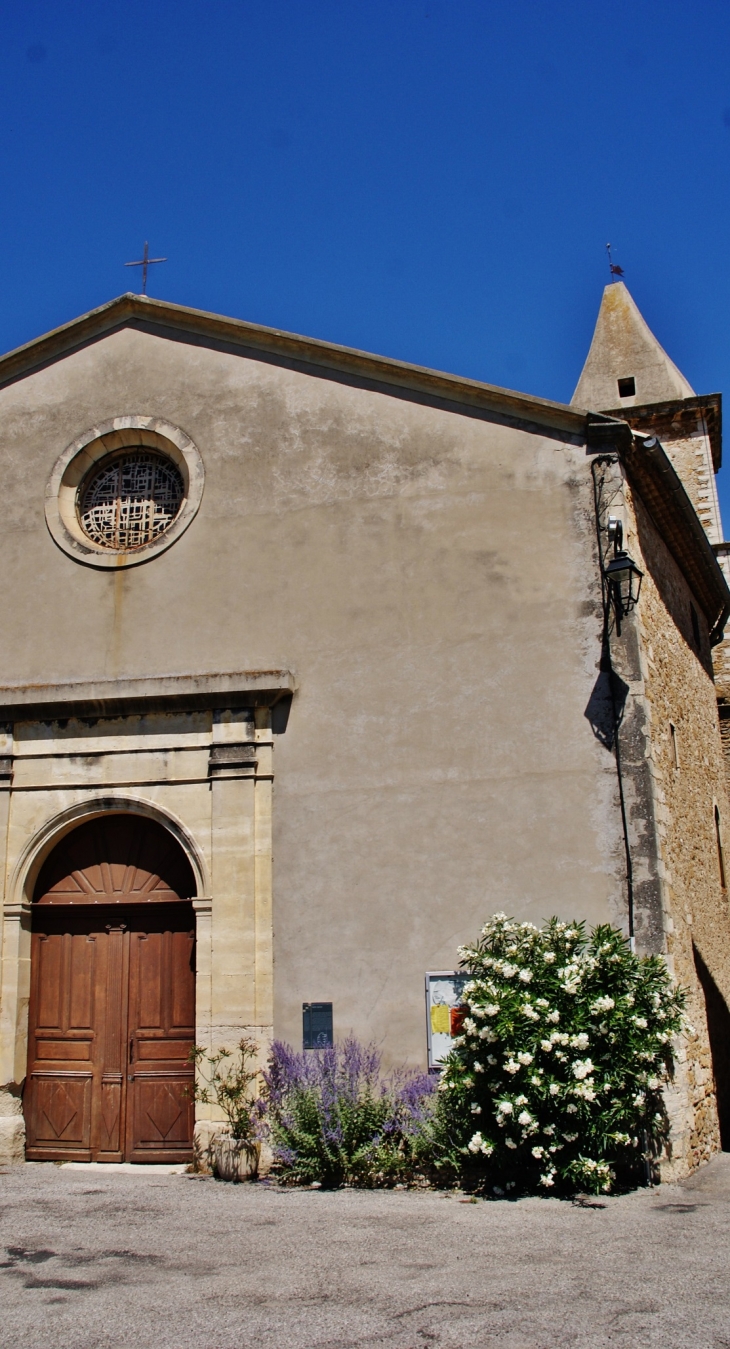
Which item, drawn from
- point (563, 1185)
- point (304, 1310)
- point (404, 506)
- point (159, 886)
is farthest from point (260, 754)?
point (304, 1310)

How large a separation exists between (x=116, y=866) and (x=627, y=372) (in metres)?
13.7

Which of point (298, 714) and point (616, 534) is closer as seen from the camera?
point (616, 534)

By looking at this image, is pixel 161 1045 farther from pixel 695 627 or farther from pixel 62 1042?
pixel 695 627

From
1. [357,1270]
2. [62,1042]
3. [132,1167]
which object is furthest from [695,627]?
[357,1270]

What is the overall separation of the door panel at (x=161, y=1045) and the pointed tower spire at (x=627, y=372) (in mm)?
13153

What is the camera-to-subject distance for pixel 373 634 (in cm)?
908

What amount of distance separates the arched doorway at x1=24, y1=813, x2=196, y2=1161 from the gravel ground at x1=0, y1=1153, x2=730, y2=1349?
1232 mm

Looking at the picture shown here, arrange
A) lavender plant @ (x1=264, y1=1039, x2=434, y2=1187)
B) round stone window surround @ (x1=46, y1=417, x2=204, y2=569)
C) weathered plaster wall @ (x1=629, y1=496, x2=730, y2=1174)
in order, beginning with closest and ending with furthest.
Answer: lavender plant @ (x1=264, y1=1039, x2=434, y2=1187) → weathered plaster wall @ (x1=629, y1=496, x2=730, y2=1174) → round stone window surround @ (x1=46, y1=417, x2=204, y2=569)

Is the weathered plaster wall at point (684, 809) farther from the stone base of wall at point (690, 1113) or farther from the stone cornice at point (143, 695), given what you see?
the stone cornice at point (143, 695)

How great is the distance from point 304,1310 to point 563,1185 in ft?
9.78

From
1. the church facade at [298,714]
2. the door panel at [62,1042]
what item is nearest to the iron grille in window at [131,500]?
the church facade at [298,714]

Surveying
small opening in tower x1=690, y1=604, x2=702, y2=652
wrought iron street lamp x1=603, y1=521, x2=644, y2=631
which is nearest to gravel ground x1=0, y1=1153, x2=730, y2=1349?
wrought iron street lamp x1=603, y1=521, x2=644, y2=631

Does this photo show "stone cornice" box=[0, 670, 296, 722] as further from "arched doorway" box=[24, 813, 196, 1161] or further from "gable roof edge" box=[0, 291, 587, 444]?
"gable roof edge" box=[0, 291, 587, 444]

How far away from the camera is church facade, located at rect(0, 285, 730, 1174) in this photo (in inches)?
331
